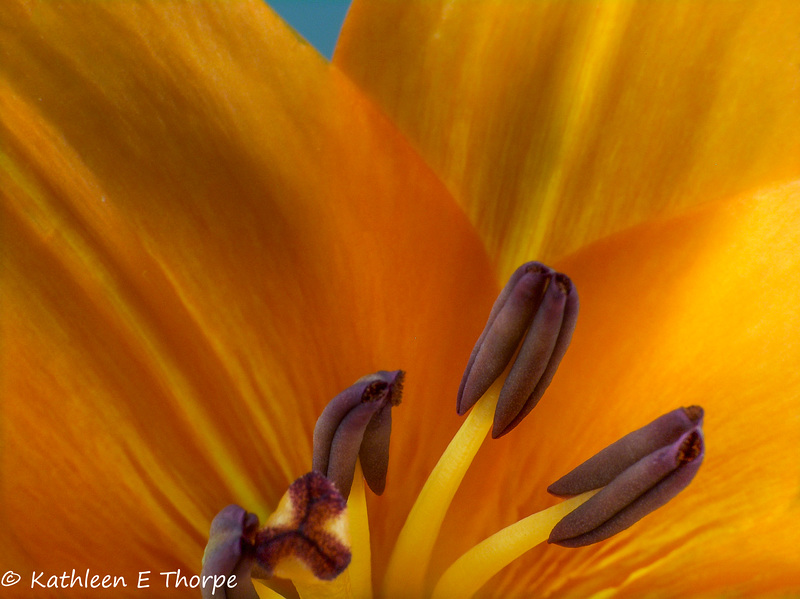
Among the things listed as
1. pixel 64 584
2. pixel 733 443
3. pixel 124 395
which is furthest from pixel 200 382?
Result: pixel 733 443

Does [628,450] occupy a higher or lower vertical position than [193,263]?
lower

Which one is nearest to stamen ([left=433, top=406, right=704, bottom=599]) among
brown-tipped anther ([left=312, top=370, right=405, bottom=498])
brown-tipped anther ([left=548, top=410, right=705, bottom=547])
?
brown-tipped anther ([left=548, top=410, right=705, bottom=547])

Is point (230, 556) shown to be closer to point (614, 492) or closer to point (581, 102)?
point (614, 492)

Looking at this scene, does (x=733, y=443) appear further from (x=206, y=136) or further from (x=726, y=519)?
(x=206, y=136)

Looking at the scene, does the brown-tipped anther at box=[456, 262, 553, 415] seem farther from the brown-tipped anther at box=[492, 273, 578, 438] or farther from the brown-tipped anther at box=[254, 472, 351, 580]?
the brown-tipped anther at box=[254, 472, 351, 580]

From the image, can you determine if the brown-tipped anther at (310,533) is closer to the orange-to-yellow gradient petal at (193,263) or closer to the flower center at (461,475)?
the flower center at (461,475)

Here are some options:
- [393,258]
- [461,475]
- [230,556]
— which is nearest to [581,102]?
[393,258]

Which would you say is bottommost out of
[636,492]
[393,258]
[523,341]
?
[636,492]
